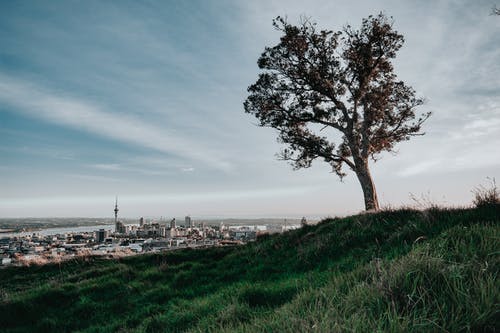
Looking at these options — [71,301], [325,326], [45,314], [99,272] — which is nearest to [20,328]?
[45,314]

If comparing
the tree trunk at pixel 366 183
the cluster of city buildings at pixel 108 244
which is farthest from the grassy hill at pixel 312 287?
the tree trunk at pixel 366 183

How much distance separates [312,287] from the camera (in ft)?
15.7

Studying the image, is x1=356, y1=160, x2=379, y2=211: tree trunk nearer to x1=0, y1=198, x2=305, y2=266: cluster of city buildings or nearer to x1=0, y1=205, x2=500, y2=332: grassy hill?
x1=0, y1=198, x2=305, y2=266: cluster of city buildings

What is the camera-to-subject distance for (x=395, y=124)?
2038cm

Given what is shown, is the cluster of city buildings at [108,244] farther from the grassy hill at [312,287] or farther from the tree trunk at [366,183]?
the tree trunk at [366,183]

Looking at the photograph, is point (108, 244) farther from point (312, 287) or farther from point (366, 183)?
point (312, 287)

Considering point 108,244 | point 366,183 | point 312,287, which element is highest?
point 366,183

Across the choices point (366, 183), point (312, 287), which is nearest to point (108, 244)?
point (366, 183)

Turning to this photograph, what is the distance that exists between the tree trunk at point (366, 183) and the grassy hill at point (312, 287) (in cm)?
707

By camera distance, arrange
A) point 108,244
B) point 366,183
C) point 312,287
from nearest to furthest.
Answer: point 312,287
point 366,183
point 108,244

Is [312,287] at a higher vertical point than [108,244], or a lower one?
higher

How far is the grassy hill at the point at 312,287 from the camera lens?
2.60 meters

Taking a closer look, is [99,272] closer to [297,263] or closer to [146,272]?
[146,272]

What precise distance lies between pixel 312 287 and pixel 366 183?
51.6 ft
